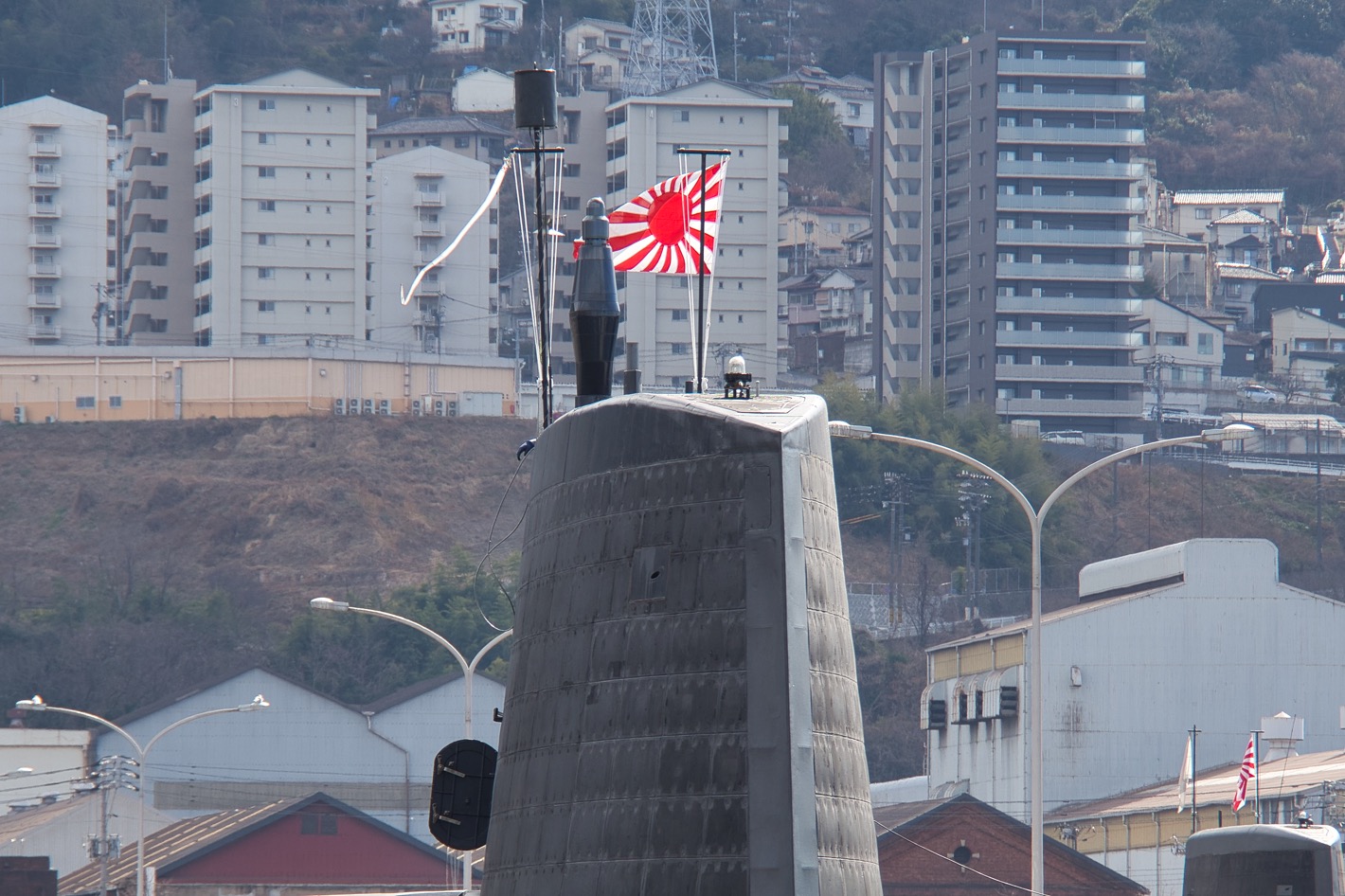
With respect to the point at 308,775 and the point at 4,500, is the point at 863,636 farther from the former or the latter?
the point at 4,500

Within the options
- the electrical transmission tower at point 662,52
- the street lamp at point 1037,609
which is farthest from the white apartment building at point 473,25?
the street lamp at point 1037,609

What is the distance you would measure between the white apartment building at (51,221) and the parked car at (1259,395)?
261 feet

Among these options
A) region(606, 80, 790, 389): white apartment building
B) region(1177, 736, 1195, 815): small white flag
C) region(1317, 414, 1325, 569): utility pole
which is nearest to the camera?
region(1177, 736, 1195, 815): small white flag

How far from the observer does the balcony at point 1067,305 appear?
14512 cm

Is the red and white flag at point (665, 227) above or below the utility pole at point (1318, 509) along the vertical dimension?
above

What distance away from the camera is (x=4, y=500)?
132 metres

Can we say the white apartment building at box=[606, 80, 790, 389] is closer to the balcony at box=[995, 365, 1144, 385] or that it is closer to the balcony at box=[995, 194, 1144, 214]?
the balcony at box=[995, 194, 1144, 214]

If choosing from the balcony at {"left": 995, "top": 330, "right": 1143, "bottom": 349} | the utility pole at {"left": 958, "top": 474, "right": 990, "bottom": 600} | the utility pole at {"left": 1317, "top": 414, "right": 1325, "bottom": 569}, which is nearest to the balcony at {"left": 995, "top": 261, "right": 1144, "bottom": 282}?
the balcony at {"left": 995, "top": 330, "right": 1143, "bottom": 349}

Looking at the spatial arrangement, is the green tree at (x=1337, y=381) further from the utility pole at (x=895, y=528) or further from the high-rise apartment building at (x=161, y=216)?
the high-rise apartment building at (x=161, y=216)

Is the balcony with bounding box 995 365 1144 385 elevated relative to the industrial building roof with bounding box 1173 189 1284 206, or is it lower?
lower

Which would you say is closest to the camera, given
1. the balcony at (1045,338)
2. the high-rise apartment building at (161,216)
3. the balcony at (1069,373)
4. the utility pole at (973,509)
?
the utility pole at (973,509)

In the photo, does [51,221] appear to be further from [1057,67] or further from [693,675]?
[693,675]

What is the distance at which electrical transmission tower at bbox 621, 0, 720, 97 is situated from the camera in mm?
168125

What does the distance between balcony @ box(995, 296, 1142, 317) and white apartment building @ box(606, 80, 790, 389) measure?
50.8ft
